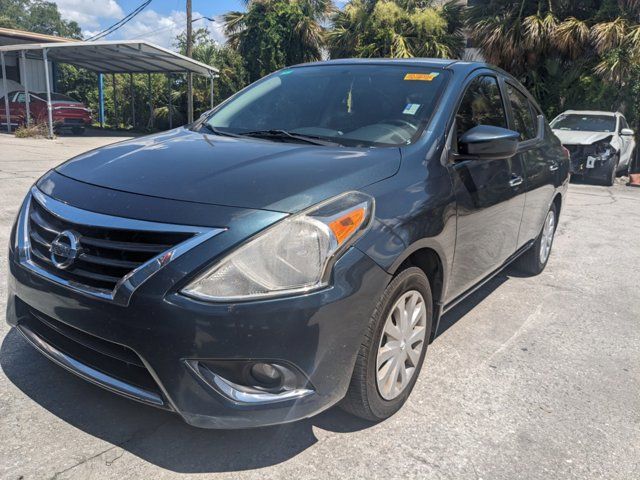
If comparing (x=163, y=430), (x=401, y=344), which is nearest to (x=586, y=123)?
(x=401, y=344)

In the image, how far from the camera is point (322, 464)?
2.27 metres

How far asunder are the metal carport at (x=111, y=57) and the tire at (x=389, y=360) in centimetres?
1592

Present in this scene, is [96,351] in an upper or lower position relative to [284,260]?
lower

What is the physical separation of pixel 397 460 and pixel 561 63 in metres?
15.7

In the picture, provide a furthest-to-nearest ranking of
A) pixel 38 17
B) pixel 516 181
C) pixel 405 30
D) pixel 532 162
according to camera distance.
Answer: pixel 38 17 → pixel 405 30 → pixel 532 162 → pixel 516 181

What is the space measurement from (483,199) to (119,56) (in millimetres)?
18067

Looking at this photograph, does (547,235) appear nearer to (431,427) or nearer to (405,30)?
(431,427)

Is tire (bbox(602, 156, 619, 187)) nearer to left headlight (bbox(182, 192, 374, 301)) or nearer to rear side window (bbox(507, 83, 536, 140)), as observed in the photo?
rear side window (bbox(507, 83, 536, 140))

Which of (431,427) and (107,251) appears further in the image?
(431,427)

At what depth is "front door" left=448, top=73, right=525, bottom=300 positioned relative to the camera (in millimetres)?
2990

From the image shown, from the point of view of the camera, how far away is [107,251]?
2105 millimetres

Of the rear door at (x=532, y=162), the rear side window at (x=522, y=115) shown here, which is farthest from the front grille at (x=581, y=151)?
the rear side window at (x=522, y=115)

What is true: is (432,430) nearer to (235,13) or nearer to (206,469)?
(206,469)

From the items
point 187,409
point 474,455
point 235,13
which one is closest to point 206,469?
point 187,409
